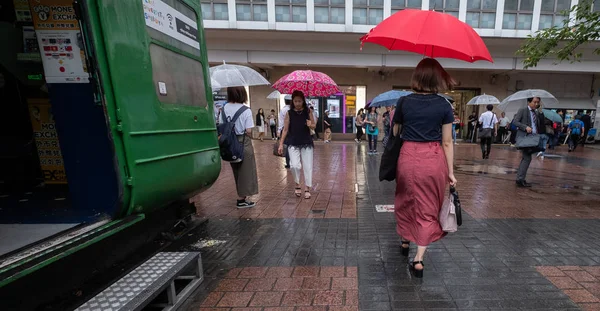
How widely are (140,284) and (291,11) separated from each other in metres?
15.5

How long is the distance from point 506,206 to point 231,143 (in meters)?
4.73

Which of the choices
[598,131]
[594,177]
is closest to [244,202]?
[594,177]

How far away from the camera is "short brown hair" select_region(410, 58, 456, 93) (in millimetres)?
2745

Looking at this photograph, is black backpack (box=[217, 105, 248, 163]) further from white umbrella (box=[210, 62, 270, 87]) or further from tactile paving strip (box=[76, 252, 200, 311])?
tactile paving strip (box=[76, 252, 200, 311])

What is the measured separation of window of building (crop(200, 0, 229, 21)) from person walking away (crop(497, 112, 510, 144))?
52.5 feet

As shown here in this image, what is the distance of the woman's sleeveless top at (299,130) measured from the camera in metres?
5.25

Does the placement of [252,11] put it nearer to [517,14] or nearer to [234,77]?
[234,77]

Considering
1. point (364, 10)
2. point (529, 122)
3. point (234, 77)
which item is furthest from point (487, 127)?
point (234, 77)

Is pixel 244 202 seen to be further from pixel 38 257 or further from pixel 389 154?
pixel 38 257

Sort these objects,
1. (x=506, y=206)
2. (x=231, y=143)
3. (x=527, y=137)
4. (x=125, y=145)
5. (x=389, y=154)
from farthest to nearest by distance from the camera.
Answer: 1. (x=527, y=137)
2. (x=506, y=206)
3. (x=231, y=143)
4. (x=389, y=154)
5. (x=125, y=145)

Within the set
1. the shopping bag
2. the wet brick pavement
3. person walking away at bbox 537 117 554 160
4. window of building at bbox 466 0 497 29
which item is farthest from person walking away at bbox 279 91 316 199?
window of building at bbox 466 0 497 29

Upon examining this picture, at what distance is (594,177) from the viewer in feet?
25.6

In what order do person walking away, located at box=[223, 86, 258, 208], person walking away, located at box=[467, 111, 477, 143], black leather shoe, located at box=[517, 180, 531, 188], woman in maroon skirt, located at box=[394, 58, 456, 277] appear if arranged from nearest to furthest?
1. woman in maroon skirt, located at box=[394, 58, 456, 277]
2. person walking away, located at box=[223, 86, 258, 208]
3. black leather shoe, located at box=[517, 180, 531, 188]
4. person walking away, located at box=[467, 111, 477, 143]

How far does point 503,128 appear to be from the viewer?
17.2 meters
